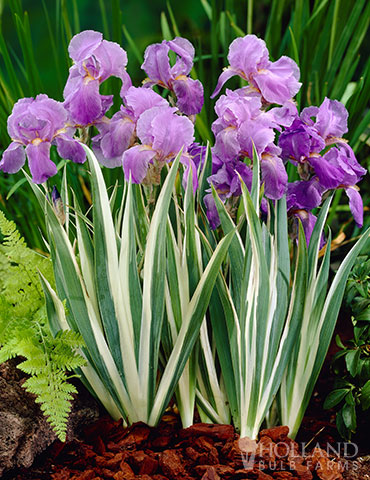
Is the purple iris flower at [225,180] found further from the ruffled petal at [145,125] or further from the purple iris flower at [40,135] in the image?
the purple iris flower at [40,135]

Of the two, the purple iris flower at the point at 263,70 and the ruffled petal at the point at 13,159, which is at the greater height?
the purple iris flower at the point at 263,70

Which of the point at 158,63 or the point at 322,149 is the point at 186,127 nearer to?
the point at 158,63

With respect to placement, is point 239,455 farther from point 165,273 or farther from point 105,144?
point 105,144

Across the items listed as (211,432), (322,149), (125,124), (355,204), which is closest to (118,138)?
(125,124)

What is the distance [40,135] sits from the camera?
1265 mm

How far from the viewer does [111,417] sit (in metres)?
1.44

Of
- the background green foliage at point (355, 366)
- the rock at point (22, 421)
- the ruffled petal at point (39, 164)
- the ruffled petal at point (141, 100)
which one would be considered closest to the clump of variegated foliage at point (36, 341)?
the rock at point (22, 421)

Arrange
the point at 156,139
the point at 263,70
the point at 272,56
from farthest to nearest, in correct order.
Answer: the point at 272,56 → the point at 263,70 → the point at 156,139

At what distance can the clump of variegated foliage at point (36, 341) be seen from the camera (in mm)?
1202

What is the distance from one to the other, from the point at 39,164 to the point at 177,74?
367 mm

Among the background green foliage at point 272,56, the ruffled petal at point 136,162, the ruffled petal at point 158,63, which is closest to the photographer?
the ruffled petal at point 136,162

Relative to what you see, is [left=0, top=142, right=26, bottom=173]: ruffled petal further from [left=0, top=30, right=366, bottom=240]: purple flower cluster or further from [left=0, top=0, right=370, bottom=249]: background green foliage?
[left=0, top=0, right=370, bottom=249]: background green foliage

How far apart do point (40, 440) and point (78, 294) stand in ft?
1.09

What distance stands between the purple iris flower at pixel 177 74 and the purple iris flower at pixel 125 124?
3.2 inches
